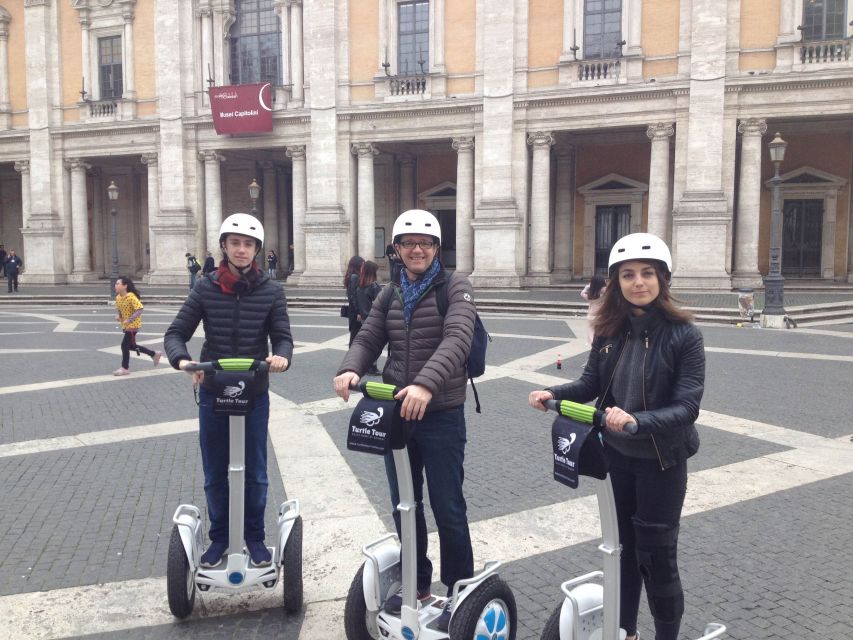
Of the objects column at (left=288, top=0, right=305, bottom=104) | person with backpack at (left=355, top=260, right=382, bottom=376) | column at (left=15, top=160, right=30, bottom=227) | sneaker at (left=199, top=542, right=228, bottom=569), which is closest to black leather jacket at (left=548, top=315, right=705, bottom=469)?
sneaker at (left=199, top=542, right=228, bottom=569)

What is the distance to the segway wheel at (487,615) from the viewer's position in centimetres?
302

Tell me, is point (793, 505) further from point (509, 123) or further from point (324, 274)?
point (324, 274)

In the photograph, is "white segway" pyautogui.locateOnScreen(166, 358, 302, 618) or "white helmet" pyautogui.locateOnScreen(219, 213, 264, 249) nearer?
"white segway" pyautogui.locateOnScreen(166, 358, 302, 618)

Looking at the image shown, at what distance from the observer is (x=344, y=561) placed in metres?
4.35

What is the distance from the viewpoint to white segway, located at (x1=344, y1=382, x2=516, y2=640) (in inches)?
117

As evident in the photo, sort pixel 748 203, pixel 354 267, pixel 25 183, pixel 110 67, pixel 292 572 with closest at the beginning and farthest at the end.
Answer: pixel 292 572
pixel 354 267
pixel 748 203
pixel 110 67
pixel 25 183

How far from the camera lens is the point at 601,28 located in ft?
81.6

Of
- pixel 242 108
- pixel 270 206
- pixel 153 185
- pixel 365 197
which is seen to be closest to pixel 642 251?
pixel 365 197

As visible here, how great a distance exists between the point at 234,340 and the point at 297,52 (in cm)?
2667

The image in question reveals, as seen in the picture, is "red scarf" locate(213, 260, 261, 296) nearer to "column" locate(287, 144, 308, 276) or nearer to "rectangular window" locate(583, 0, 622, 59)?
"rectangular window" locate(583, 0, 622, 59)

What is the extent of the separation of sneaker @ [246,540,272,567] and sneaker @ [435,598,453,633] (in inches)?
43.5

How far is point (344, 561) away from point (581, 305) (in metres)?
16.6

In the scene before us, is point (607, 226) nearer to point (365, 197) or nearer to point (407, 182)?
point (407, 182)

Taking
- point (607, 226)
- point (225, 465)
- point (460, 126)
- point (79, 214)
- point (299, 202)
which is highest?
point (460, 126)
